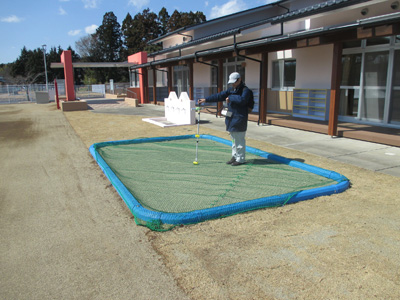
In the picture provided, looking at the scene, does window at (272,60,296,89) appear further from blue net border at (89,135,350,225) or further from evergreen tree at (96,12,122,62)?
evergreen tree at (96,12,122,62)

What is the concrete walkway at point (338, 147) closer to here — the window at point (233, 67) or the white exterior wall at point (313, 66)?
the white exterior wall at point (313, 66)

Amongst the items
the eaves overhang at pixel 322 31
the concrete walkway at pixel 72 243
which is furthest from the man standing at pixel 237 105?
the eaves overhang at pixel 322 31

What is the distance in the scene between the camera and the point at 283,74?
43.9ft

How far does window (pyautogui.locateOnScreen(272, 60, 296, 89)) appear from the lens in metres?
12.8

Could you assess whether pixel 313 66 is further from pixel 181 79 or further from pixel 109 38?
pixel 109 38

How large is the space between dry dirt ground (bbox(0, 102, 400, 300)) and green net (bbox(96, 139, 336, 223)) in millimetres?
430

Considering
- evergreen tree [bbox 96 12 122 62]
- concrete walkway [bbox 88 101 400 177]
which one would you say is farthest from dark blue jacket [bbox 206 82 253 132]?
evergreen tree [bbox 96 12 122 62]

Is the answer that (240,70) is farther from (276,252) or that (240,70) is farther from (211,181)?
(276,252)

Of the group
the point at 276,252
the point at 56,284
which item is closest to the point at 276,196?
the point at 276,252

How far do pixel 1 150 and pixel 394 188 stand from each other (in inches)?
364

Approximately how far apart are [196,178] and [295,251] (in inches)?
97.7

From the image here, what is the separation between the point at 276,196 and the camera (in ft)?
13.9

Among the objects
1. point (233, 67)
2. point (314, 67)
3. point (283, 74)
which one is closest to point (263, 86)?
point (314, 67)

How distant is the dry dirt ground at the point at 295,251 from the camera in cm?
256
